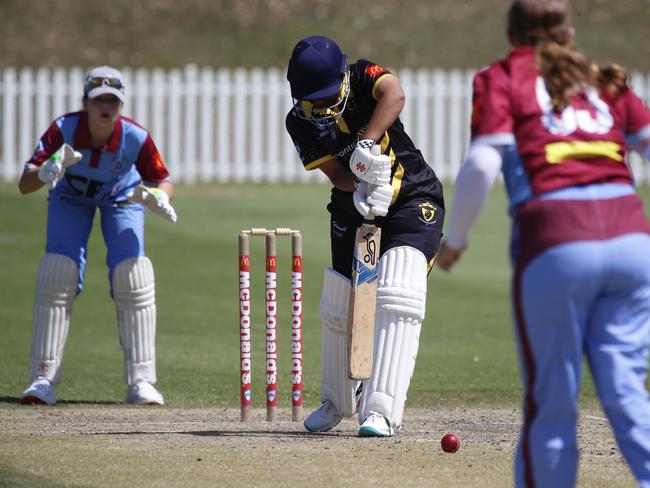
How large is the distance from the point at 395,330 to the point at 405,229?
469mm

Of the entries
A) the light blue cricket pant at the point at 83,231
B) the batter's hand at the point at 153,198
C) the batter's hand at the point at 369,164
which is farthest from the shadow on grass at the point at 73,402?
the batter's hand at the point at 369,164

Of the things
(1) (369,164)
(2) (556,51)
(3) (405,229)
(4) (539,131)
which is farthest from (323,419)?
(2) (556,51)

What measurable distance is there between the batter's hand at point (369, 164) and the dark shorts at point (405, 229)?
280 millimetres

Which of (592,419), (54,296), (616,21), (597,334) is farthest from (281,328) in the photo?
(616,21)

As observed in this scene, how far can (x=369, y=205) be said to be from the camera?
18.1 ft

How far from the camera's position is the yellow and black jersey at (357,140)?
5703mm

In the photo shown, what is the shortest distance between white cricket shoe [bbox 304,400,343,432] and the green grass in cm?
140

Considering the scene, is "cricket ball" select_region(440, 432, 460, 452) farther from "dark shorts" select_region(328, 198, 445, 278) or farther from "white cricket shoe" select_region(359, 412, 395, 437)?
"dark shorts" select_region(328, 198, 445, 278)

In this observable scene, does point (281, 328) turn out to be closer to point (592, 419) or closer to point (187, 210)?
point (592, 419)

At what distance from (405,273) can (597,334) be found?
1968mm

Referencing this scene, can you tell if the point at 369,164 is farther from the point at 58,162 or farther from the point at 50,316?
the point at 50,316

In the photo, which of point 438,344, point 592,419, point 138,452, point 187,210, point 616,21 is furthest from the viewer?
point 616,21

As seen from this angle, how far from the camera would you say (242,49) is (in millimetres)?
24250

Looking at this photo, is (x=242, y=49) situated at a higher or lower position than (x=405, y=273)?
higher
